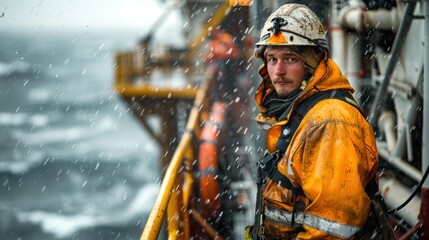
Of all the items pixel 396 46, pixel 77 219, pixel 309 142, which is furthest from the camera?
pixel 77 219

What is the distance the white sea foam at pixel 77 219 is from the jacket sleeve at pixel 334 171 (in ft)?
82.0

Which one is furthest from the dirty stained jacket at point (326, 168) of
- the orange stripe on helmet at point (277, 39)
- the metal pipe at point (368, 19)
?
the metal pipe at point (368, 19)

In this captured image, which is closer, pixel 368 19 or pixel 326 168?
pixel 326 168

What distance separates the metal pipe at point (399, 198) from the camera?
5.21 metres

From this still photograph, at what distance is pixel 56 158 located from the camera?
48906 mm

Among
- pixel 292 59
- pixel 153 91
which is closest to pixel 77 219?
pixel 153 91

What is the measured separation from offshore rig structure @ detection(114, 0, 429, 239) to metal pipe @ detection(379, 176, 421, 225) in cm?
1

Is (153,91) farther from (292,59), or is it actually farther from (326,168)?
(326,168)

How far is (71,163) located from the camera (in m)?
46.7

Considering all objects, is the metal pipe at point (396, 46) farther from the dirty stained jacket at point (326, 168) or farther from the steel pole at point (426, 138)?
the dirty stained jacket at point (326, 168)

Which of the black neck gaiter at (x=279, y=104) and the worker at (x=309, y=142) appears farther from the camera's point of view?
the black neck gaiter at (x=279, y=104)

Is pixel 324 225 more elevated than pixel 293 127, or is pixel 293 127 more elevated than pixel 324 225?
pixel 293 127

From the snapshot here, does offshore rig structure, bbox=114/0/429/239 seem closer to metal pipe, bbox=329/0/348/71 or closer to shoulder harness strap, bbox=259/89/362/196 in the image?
metal pipe, bbox=329/0/348/71

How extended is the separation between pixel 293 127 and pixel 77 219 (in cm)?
2891
